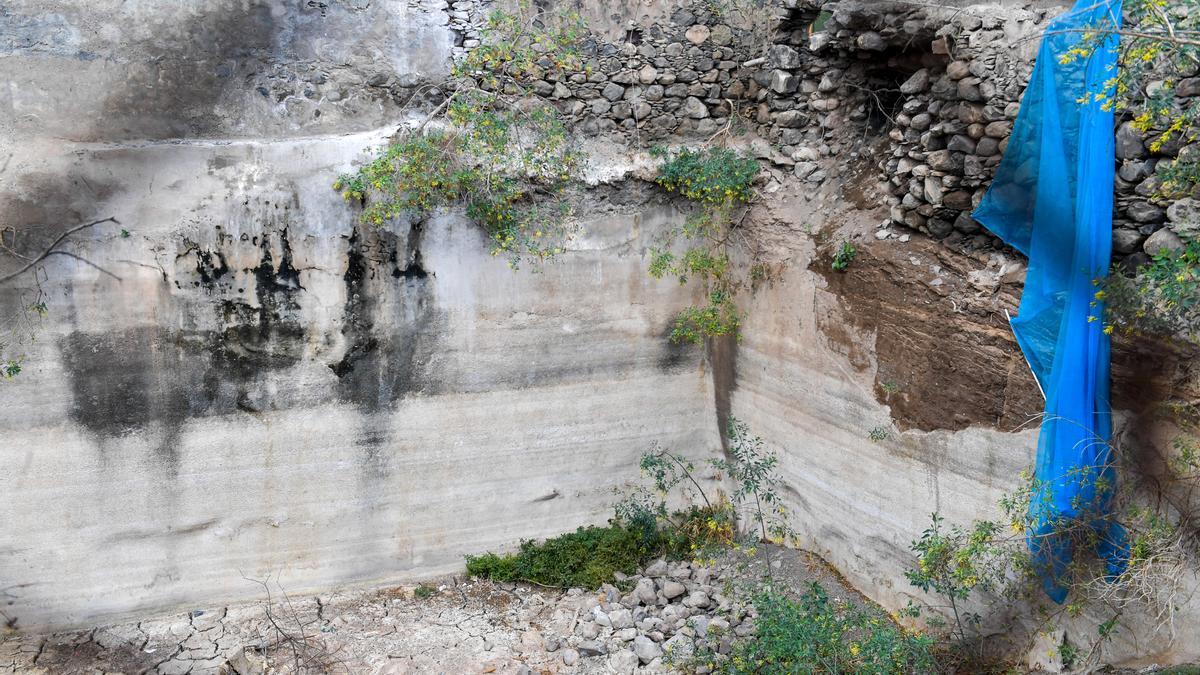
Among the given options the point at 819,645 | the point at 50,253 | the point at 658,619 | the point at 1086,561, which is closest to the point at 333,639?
the point at 658,619

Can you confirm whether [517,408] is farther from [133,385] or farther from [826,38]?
[826,38]

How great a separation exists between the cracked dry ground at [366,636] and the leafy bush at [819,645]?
0.51 meters

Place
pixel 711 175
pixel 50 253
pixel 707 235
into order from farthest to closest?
pixel 707 235
pixel 711 175
pixel 50 253

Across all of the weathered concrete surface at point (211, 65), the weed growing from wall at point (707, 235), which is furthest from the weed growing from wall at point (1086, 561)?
the weathered concrete surface at point (211, 65)

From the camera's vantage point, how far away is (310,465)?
18.7 feet

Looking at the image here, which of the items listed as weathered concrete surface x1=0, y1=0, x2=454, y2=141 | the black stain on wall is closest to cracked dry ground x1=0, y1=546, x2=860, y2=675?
the black stain on wall

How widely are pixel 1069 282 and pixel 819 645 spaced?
90.0 inches

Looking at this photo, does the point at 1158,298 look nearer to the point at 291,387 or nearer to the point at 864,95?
the point at 864,95

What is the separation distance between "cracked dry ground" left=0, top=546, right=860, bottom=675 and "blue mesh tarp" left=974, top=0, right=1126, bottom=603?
5.69ft

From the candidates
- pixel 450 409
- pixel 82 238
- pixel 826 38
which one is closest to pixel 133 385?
Answer: pixel 82 238

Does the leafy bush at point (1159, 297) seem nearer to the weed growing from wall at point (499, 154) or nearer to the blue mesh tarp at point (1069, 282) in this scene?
the blue mesh tarp at point (1069, 282)

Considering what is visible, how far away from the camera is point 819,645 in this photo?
4.72 metres

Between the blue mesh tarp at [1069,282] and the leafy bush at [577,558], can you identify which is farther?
the leafy bush at [577,558]

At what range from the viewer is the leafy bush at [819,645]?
15.0 feet
